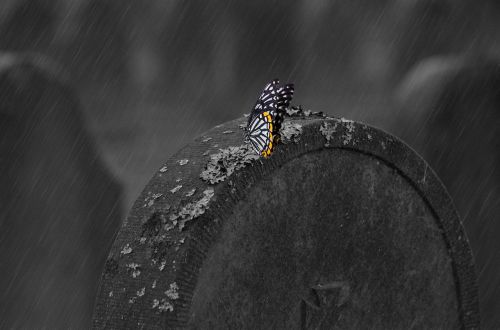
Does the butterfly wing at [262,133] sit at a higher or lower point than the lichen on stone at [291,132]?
lower

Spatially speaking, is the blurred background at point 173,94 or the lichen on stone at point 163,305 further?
the blurred background at point 173,94

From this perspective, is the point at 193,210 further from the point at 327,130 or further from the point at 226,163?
the point at 327,130

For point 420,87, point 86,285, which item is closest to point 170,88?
point 86,285

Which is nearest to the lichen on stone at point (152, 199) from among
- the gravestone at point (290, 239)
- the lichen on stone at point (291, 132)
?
the gravestone at point (290, 239)

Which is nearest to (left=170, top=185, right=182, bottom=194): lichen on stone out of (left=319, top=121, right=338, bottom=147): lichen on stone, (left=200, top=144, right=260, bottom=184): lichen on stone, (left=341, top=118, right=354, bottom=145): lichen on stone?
(left=200, top=144, right=260, bottom=184): lichen on stone

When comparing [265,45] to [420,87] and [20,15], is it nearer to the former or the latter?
[420,87]

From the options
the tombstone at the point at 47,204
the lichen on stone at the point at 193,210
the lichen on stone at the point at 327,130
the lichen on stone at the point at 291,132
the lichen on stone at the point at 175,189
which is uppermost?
the tombstone at the point at 47,204

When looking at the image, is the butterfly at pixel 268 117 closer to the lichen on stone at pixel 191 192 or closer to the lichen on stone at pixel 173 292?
the lichen on stone at pixel 191 192
